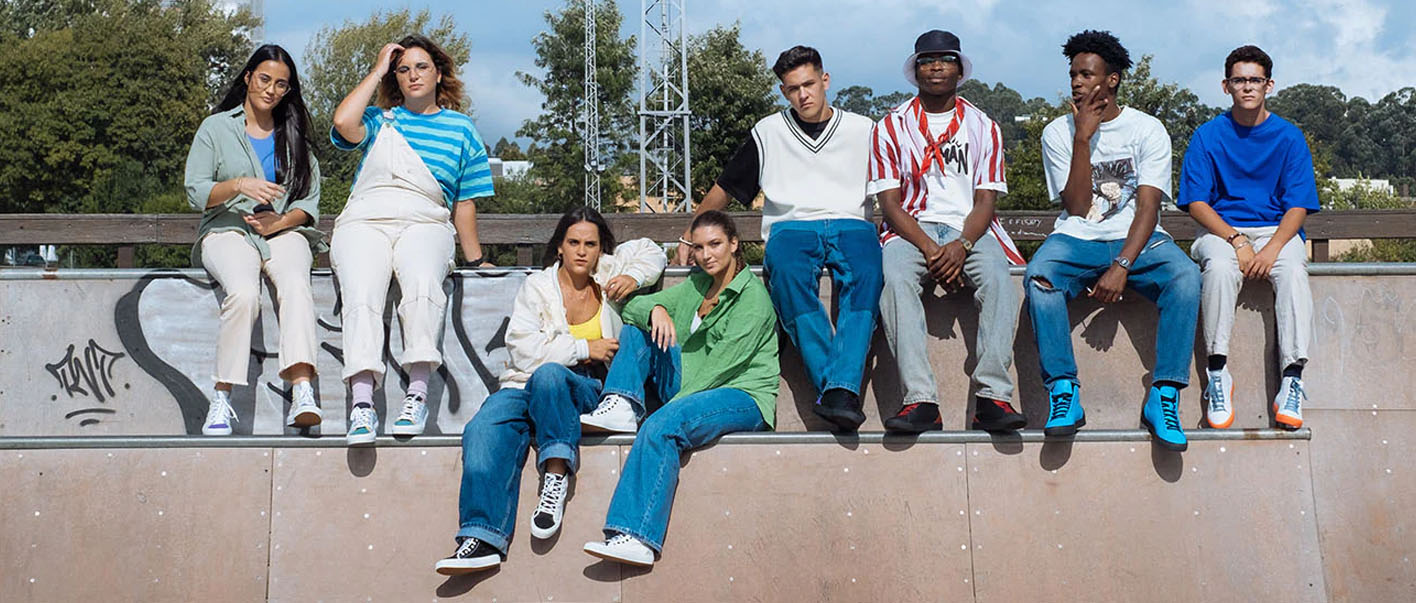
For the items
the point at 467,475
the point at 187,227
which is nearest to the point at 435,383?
the point at 467,475

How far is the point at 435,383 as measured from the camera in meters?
5.25

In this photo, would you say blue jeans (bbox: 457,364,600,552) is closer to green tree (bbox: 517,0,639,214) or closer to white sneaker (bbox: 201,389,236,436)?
white sneaker (bbox: 201,389,236,436)

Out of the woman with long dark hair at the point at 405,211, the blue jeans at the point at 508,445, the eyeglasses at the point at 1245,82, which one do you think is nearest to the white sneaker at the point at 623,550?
the blue jeans at the point at 508,445

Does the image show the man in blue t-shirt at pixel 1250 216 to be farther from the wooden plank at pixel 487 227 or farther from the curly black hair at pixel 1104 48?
the wooden plank at pixel 487 227

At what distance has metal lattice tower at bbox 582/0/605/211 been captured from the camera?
105 feet

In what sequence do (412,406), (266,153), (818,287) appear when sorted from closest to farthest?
(412,406) → (818,287) → (266,153)

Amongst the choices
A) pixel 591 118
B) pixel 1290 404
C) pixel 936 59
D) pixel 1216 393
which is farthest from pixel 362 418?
pixel 591 118

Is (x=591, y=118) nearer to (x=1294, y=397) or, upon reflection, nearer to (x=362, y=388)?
(x=362, y=388)

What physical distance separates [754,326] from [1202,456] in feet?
6.04

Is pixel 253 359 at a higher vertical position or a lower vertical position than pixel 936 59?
lower

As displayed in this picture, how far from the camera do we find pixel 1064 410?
14.4 ft

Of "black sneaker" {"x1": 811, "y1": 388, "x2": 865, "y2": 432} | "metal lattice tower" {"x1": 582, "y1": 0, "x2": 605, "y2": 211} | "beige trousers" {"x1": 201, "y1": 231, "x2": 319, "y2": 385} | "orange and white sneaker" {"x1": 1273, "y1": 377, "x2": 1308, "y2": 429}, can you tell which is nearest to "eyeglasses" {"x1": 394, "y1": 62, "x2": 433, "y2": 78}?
"beige trousers" {"x1": 201, "y1": 231, "x2": 319, "y2": 385}

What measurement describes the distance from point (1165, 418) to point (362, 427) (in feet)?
10.3

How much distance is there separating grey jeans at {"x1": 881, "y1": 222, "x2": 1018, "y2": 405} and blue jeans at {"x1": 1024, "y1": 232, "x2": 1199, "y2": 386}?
13cm
